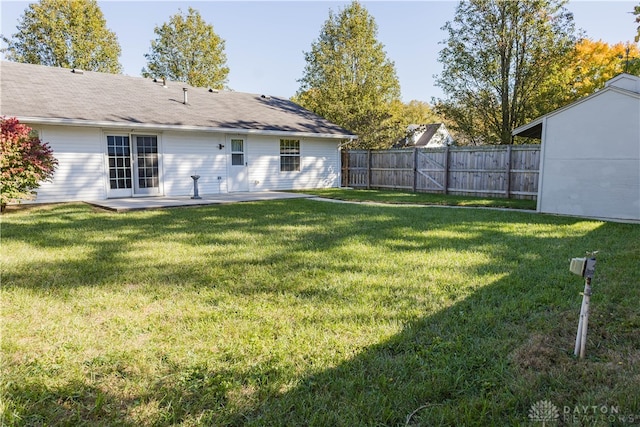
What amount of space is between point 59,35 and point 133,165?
1842 cm

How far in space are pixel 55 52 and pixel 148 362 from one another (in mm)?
29191

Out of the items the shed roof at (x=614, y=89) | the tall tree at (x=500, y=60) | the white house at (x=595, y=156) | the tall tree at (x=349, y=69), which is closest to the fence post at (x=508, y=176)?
the shed roof at (x=614, y=89)

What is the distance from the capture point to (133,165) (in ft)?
41.6

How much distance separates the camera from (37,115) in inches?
413

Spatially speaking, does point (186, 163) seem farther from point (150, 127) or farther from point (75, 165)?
point (75, 165)

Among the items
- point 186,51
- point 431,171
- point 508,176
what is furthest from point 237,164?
point 186,51

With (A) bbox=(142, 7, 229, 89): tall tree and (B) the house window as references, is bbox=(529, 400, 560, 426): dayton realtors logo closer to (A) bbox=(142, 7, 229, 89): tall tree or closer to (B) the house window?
(B) the house window

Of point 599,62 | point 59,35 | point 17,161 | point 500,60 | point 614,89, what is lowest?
point 17,161

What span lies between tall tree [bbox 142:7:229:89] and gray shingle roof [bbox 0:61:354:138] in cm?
1237

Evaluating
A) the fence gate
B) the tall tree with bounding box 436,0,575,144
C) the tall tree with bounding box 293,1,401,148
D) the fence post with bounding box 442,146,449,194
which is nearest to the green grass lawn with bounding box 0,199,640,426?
the fence post with bounding box 442,146,449,194

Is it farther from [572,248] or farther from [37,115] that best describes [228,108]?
[572,248]

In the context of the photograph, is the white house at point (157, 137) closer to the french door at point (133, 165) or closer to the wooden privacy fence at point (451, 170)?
the french door at point (133, 165)

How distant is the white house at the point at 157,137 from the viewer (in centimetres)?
1151

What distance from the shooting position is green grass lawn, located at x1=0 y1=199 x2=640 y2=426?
204 centimetres
